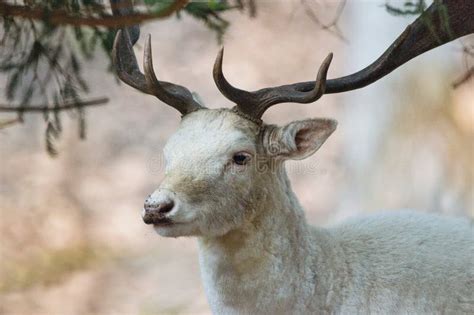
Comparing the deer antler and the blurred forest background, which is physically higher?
the blurred forest background

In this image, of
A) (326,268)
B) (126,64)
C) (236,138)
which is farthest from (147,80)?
(326,268)

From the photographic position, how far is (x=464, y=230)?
5098 mm

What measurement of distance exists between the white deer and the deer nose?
147 mm

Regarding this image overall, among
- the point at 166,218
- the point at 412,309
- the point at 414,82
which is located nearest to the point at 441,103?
the point at 414,82

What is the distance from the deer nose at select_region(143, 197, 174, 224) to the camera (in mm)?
4137

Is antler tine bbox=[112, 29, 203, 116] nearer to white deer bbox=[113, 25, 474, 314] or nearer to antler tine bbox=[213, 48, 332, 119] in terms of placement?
white deer bbox=[113, 25, 474, 314]

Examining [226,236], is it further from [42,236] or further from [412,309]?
[42,236]

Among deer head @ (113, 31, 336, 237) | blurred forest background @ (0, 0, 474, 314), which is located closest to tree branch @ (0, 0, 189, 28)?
deer head @ (113, 31, 336, 237)

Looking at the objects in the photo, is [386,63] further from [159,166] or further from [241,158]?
[159,166]

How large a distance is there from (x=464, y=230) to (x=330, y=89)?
106 centimetres

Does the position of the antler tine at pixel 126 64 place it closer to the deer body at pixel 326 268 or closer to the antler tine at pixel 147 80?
the antler tine at pixel 147 80

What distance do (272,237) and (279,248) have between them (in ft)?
0.20

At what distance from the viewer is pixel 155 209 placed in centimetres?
414

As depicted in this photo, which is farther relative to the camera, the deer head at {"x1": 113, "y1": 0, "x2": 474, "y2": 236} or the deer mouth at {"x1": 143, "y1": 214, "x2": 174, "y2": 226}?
the deer head at {"x1": 113, "y1": 0, "x2": 474, "y2": 236}
